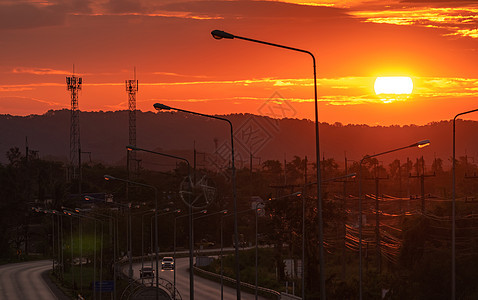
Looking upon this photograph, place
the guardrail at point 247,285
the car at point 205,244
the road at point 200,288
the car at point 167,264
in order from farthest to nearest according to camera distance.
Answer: the car at point 205,244 < the car at point 167,264 < the road at point 200,288 < the guardrail at point 247,285

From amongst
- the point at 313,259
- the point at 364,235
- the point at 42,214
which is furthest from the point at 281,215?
the point at 42,214

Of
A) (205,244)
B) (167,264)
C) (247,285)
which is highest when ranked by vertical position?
(247,285)

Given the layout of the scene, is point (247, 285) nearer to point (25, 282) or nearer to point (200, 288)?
point (200, 288)

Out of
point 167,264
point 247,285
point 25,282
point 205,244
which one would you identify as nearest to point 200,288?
point 247,285

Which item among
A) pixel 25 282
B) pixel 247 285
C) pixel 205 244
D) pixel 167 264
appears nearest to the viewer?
pixel 247 285

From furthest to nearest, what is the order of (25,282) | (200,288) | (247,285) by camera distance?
(25,282), (200,288), (247,285)

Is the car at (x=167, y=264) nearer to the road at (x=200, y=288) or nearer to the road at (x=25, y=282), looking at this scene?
the road at (x=200, y=288)

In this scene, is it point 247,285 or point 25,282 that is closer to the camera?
point 247,285

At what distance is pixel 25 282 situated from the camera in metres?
104

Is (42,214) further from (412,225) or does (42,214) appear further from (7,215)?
(412,225)

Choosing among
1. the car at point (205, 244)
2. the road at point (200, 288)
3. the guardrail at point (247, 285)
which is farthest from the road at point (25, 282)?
the car at point (205, 244)

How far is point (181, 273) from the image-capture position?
390 ft

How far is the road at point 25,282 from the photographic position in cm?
8806

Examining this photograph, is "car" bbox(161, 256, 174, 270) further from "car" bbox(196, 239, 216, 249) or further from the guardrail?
"car" bbox(196, 239, 216, 249)
